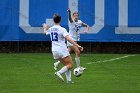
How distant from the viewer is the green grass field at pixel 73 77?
1525 centimetres

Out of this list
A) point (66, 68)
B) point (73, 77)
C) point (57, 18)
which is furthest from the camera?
point (73, 77)

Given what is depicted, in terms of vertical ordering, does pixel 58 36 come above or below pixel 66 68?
above

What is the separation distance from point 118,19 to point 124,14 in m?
0.41

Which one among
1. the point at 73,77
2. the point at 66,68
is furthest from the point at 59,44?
the point at 73,77

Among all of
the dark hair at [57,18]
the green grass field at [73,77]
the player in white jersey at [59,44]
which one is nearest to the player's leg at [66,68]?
the player in white jersey at [59,44]

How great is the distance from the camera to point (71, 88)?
15320 mm

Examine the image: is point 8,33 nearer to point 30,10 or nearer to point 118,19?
point 30,10

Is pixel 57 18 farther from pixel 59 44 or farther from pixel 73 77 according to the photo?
pixel 73 77

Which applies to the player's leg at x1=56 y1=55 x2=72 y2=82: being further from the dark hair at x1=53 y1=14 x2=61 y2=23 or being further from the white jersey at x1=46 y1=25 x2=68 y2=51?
the dark hair at x1=53 y1=14 x2=61 y2=23

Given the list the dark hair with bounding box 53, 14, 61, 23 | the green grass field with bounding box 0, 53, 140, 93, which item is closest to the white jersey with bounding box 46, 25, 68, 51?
the dark hair with bounding box 53, 14, 61, 23

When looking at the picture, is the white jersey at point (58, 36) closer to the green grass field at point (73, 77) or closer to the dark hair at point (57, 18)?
the dark hair at point (57, 18)

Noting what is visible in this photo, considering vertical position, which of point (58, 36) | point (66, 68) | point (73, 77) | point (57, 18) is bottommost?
point (73, 77)

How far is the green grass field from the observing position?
15.3 metres

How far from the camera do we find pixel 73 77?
1855cm
